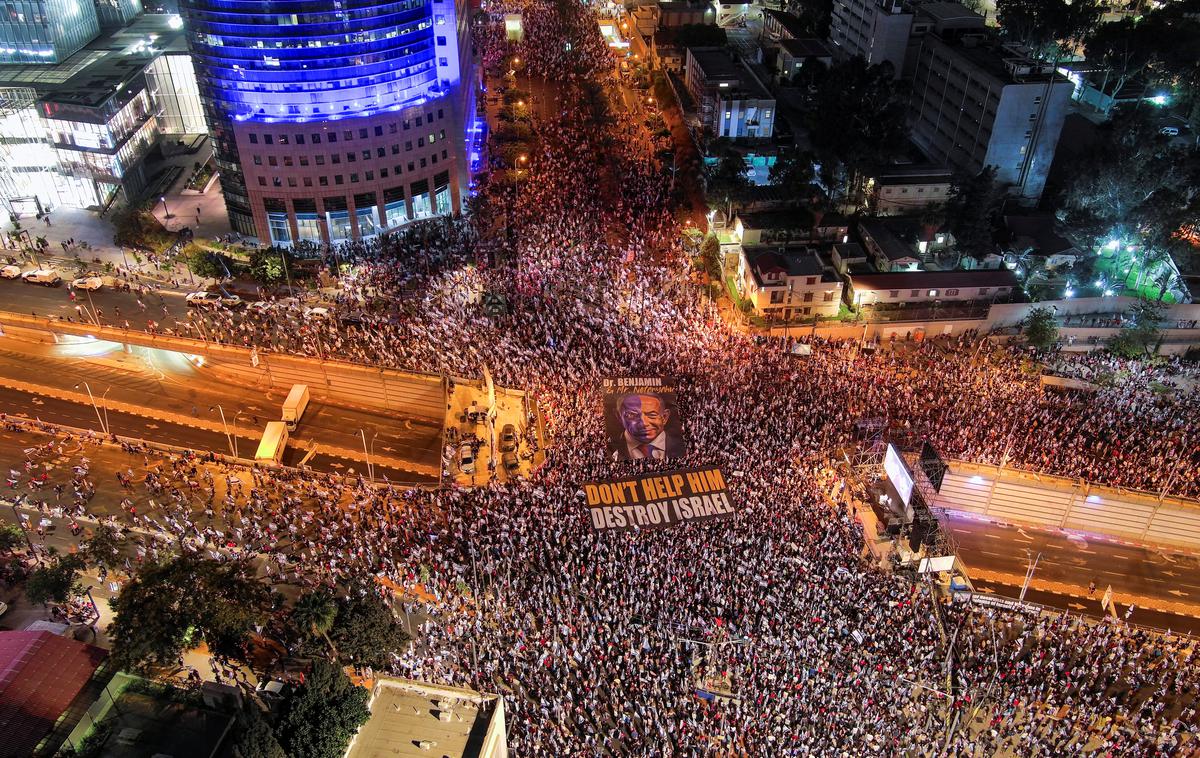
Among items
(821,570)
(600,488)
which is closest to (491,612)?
(600,488)

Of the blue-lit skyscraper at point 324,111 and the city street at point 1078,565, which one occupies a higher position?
the blue-lit skyscraper at point 324,111

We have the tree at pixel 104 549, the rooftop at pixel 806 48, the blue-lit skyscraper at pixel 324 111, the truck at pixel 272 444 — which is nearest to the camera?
the tree at pixel 104 549

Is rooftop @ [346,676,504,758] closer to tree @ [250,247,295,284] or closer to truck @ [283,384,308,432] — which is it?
truck @ [283,384,308,432]

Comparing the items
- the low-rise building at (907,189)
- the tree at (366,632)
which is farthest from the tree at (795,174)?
the tree at (366,632)

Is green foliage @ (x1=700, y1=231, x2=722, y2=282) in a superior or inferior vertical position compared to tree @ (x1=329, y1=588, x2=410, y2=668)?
inferior

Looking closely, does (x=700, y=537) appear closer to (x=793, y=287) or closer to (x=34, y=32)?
(x=793, y=287)

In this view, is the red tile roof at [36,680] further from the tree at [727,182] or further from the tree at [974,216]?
the tree at [974,216]

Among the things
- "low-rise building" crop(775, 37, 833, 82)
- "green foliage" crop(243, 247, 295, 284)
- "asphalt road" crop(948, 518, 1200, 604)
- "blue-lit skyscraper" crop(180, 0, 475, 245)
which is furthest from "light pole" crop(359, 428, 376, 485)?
"low-rise building" crop(775, 37, 833, 82)
